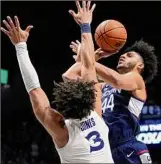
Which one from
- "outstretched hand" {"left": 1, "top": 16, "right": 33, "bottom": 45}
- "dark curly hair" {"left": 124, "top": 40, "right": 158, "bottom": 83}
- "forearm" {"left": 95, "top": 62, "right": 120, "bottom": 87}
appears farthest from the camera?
"dark curly hair" {"left": 124, "top": 40, "right": 158, "bottom": 83}

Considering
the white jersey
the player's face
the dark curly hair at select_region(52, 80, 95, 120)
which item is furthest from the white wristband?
the player's face

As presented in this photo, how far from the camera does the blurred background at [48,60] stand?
8.43 meters

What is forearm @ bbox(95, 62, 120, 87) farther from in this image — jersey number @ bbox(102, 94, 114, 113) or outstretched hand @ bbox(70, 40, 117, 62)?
jersey number @ bbox(102, 94, 114, 113)

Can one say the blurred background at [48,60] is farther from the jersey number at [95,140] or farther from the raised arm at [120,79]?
the jersey number at [95,140]

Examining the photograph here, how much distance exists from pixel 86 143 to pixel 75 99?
0.83 ft

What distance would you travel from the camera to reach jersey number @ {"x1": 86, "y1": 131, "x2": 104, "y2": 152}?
268cm

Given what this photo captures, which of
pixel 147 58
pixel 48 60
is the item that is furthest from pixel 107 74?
pixel 48 60

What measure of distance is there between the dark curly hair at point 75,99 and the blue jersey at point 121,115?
3.30 ft

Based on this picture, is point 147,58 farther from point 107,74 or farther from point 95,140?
point 95,140

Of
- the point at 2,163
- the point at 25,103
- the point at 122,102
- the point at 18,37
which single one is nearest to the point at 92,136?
the point at 18,37

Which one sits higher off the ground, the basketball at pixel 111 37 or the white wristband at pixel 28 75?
the basketball at pixel 111 37

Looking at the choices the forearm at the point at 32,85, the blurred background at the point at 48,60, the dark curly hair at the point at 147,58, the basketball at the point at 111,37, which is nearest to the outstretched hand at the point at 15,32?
the forearm at the point at 32,85

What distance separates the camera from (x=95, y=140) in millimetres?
2689

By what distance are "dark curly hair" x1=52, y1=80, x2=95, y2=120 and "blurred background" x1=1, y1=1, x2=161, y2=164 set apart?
18.1ft
